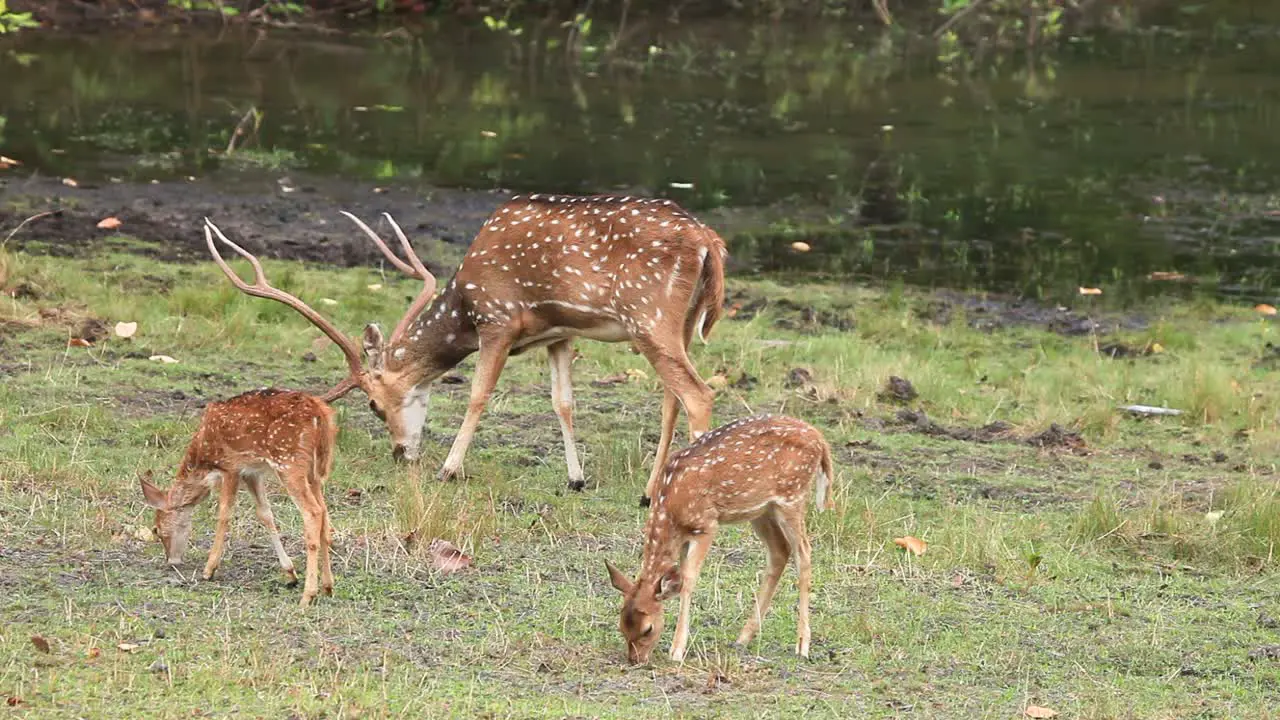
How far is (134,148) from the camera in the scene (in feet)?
60.9

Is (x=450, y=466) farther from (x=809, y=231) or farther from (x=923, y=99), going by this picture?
(x=923, y=99)

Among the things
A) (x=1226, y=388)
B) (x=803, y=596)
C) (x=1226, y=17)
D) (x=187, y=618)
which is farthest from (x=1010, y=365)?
(x=1226, y=17)

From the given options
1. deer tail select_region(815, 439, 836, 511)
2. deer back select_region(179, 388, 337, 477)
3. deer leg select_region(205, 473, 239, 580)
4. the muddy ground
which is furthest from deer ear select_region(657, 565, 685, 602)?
the muddy ground

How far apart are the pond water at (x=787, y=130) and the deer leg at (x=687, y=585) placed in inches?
332

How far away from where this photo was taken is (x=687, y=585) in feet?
23.6

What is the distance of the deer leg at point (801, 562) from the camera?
734 centimetres

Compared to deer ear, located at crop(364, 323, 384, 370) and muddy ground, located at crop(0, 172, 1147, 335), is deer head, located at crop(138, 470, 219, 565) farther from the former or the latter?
muddy ground, located at crop(0, 172, 1147, 335)

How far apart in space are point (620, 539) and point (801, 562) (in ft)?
5.45

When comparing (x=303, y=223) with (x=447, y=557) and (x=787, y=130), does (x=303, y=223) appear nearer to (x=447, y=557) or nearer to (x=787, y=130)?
(x=787, y=130)

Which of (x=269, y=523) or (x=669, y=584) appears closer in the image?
(x=669, y=584)

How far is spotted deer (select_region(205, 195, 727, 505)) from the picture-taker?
9664 mm

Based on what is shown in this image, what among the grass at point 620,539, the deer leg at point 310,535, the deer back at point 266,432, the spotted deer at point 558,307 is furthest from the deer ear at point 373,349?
the deer leg at point 310,535

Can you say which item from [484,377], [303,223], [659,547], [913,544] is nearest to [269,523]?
[659,547]

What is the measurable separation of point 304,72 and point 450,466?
14.9 meters
